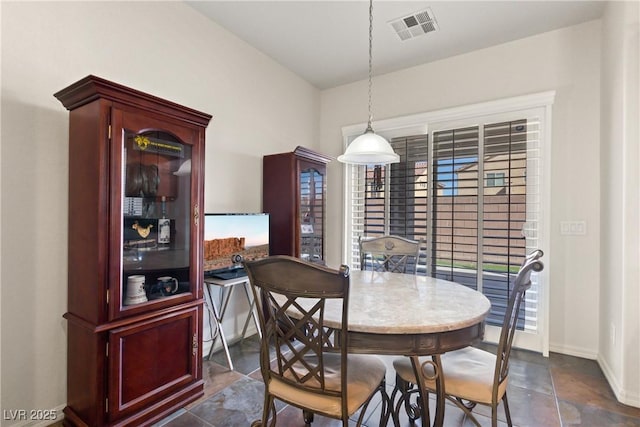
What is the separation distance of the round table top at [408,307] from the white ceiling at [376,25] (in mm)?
2177

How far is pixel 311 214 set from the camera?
11.1 feet

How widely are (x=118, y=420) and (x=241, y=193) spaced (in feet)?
6.27

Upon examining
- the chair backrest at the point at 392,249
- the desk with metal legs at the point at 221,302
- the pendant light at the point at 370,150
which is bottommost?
the desk with metal legs at the point at 221,302

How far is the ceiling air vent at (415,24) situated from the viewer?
2623 mm

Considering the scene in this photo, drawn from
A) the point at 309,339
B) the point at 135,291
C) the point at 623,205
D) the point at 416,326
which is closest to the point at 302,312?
the point at 309,339

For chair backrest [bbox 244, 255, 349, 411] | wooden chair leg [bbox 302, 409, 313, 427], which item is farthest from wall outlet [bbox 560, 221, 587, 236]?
wooden chair leg [bbox 302, 409, 313, 427]

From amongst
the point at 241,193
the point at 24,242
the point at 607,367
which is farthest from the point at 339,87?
the point at 607,367

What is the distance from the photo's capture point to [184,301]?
2.02 metres

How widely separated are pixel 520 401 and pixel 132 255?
104 inches

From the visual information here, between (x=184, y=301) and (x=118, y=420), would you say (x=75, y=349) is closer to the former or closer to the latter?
(x=118, y=420)

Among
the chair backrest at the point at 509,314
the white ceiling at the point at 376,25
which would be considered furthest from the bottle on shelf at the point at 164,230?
the chair backrest at the point at 509,314

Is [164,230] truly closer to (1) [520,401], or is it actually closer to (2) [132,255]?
(2) [132,255]

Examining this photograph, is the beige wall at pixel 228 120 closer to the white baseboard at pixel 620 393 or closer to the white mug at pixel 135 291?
the white baseboard at pixel 620 393

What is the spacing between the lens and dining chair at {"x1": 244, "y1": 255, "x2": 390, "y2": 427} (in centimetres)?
122
